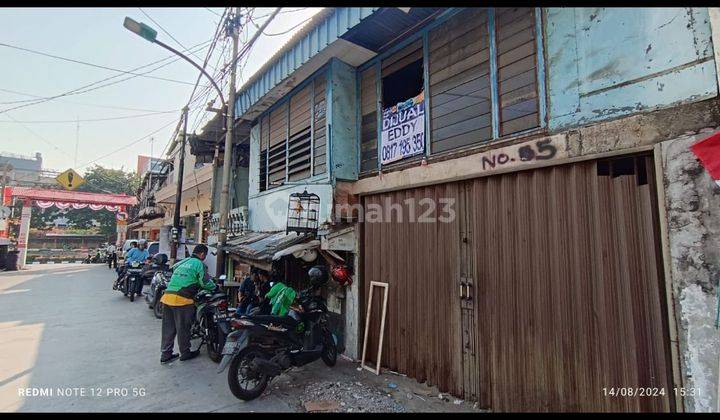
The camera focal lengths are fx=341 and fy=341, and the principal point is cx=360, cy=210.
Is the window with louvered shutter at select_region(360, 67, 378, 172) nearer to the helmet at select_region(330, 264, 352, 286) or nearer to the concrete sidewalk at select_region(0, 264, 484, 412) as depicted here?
the helmet at select_region(330, 264, 352, 286)

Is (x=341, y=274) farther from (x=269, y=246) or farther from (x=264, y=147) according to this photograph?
(x=264, y=147)

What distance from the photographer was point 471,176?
14.1 ft

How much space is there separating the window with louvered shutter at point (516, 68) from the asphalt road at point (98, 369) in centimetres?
442

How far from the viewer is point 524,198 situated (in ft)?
12.6

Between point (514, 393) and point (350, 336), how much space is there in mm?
2845

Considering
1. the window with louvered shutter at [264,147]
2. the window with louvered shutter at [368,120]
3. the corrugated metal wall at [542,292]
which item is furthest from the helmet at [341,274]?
the window with louvered shutter at [264,147]

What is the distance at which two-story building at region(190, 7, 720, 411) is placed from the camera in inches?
109

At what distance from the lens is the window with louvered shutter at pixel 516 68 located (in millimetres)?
3869

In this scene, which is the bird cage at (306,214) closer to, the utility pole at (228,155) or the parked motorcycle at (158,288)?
the utility pole at (228,155)

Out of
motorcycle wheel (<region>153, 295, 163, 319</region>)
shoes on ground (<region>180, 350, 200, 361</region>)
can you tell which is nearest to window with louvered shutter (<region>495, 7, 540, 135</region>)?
shoes on ground (<region>180, 350, 200, 361</region>)

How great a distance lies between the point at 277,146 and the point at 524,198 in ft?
20.3

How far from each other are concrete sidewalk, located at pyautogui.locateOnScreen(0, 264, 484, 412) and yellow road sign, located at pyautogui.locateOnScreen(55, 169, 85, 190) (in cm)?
1104

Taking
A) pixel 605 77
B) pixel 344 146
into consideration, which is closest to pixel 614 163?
pixel 605 77

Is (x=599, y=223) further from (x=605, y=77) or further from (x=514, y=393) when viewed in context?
(x=514, y=393)
